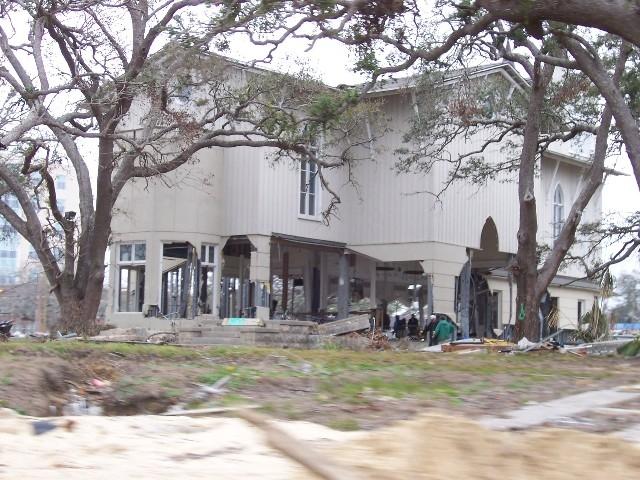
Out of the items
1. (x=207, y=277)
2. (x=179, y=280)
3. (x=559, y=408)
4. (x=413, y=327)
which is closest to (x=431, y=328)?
(x=413, y=327)

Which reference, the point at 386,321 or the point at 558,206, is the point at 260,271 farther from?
the point at 558,206

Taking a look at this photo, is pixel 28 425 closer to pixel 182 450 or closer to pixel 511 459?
pixel 182 450

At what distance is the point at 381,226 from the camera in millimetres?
31344

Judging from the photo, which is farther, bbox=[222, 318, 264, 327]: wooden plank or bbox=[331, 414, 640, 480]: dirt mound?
bbox=[222, 318, 264, 327]: wooden plank

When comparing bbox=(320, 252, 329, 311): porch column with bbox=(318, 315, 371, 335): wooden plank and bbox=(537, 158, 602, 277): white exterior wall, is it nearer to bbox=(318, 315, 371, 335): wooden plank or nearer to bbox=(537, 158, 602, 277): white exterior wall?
bbox=(318, 315, 371, 335): wooden plank

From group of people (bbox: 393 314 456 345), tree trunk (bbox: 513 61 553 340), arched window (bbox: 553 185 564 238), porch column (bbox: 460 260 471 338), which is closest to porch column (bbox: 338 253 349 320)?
group of people (bbox: 393 314 456 345)

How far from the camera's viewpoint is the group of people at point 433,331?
27177 mm

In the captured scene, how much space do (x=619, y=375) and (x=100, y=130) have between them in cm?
1564

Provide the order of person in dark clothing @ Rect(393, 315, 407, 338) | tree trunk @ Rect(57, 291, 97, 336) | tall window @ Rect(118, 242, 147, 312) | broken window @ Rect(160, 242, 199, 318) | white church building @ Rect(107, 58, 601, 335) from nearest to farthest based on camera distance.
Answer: tree trunk @ Rect(57, 291, 97, 336)
white church building @ Rect(107, 58, 601, 335)
broken window @ Rect(160, 242, 199, 318)
tall window @ Rect(118, 242, 147, 312)
person in dark clothing @ Rect(393, 315, 407, 338)

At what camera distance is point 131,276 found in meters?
30.2

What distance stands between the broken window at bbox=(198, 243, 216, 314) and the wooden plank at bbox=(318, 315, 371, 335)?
552 centimetres

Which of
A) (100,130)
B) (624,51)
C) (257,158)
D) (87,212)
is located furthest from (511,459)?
(257,158)

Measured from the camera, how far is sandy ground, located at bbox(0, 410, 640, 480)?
4723mm

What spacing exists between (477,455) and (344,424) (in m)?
1.76
